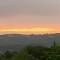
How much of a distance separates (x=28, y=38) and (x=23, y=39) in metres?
0.80

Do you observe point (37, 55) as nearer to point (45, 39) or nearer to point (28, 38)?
point (28, 38)

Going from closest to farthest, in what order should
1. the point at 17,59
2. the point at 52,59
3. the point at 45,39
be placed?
the point at 17,59
the point at 52,59
the point at 45,39

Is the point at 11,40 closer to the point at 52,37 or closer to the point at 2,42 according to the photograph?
the point at 2,42

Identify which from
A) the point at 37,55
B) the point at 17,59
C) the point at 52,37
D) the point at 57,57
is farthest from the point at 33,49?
the point at 52,37

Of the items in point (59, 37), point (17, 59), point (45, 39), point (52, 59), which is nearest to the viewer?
point (17, 59)

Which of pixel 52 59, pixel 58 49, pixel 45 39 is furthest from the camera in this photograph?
pixel 45 39

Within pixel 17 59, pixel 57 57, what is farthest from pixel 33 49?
pixel 17 59

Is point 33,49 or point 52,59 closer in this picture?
point 52,59

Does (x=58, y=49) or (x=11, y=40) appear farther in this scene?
(x=11, y=40)

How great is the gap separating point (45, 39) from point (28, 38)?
205 inches

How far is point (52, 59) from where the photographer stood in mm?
28344

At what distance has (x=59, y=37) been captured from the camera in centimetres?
5156

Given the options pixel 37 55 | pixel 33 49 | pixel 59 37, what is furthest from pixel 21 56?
pixel 59 37

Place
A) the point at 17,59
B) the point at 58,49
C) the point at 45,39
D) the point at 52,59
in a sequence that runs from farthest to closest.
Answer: the point at 45,39
the point at 58,49
the point at 52,59
the point at 17,59
